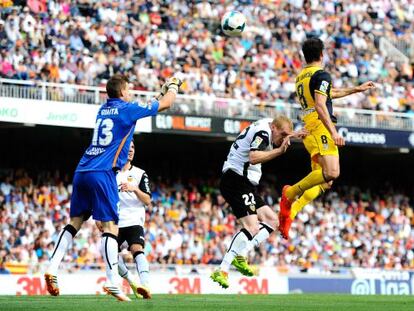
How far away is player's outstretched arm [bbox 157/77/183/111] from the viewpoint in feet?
40.3

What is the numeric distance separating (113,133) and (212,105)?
15551mm

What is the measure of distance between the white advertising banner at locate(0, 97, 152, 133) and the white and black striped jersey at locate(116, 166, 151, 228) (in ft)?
31.4

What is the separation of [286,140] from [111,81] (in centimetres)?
260

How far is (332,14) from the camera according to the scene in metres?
34.2

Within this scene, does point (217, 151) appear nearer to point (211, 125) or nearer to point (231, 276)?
point (211, 125)

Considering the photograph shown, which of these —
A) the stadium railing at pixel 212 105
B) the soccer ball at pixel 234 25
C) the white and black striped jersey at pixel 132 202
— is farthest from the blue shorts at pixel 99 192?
the stadium railing at pixel 212 105

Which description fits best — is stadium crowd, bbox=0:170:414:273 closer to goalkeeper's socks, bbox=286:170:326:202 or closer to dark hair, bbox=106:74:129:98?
goalkeeper's socks, bbox=286:170:326:202

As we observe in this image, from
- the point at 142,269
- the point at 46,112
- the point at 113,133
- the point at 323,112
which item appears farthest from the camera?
the point at 46,112

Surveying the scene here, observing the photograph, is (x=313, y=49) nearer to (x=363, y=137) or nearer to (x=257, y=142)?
(x=257, y=142)

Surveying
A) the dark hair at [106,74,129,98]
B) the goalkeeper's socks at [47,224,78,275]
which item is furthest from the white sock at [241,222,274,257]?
the dark hair at [106,74,129,98]

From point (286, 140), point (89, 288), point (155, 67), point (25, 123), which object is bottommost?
point (89, 288)

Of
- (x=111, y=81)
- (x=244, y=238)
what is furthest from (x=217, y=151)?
(x=111, y=81)

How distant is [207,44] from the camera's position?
2994 centimetres

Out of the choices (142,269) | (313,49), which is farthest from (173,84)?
(142,269)
